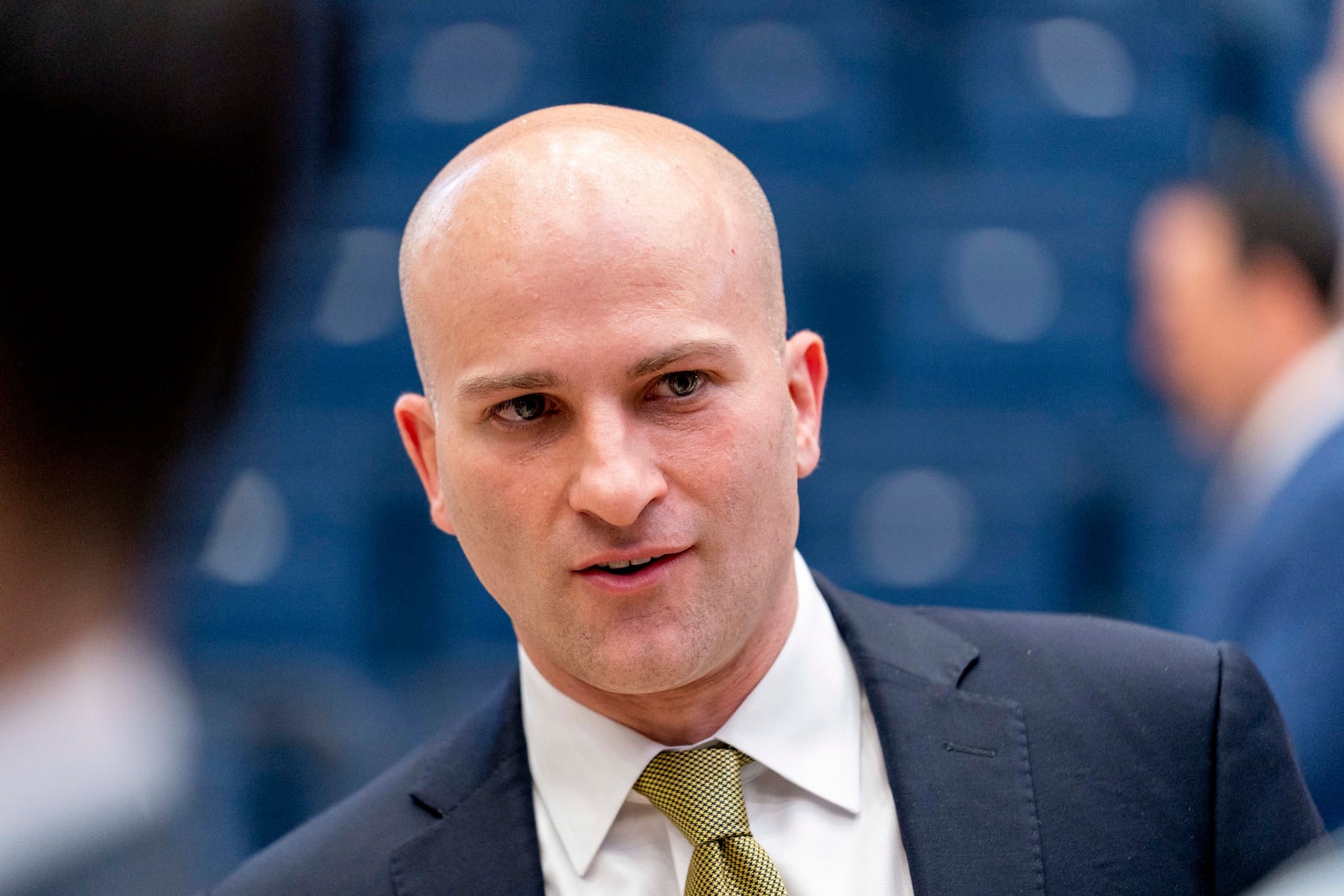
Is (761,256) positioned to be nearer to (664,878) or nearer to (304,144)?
(664,878)

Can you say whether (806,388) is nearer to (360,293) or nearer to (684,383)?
(684,383)

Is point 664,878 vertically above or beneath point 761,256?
beneath

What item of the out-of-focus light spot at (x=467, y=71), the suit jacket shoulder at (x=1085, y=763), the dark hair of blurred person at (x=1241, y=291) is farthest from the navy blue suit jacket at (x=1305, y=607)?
the out-of-focus light spot at (x=467, y=71)

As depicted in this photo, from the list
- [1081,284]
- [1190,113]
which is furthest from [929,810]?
[1190,113]

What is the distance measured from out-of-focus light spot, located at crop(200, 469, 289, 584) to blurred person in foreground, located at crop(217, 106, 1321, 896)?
140 inches

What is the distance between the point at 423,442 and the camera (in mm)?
1935

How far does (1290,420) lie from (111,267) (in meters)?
3.10

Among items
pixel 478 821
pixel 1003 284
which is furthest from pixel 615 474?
pixel 1003 284

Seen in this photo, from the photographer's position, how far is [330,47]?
2.36 feet

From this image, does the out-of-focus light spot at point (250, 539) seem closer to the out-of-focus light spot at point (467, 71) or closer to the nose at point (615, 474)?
the out-of-focus light spot at point (467, 71)

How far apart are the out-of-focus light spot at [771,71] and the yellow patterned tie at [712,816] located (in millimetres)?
4675

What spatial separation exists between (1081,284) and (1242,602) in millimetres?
3307

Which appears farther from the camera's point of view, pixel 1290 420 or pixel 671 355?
pixel 1290 420

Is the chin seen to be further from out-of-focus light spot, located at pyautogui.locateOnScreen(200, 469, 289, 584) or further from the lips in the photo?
out-of-focus light spot, located at pyautogui.locateOnScreen(200, 469, 289, 584)
